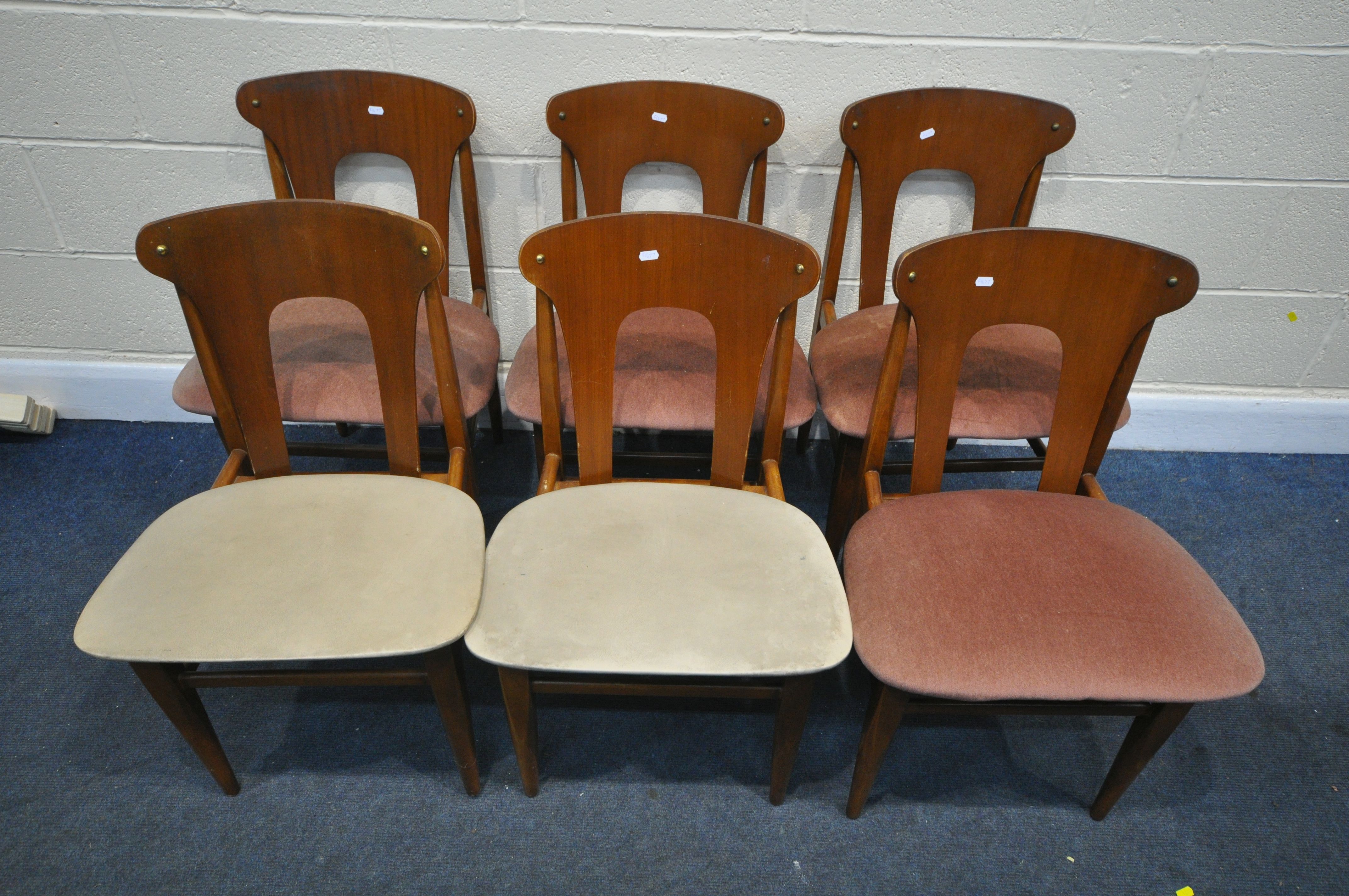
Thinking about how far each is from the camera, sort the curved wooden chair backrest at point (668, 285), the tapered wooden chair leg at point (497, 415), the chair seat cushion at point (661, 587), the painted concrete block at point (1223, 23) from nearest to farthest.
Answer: the chair seat cushion at point (661, 587), the curved wooden chair backrest at point (668, 285), the painted concrete block at point (1223, 23), the tapered wooden chair leg at point (497, 415)

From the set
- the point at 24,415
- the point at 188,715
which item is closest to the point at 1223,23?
the point at 188,715

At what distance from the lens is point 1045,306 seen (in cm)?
118

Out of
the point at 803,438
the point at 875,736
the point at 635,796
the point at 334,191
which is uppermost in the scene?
the point at 334,191

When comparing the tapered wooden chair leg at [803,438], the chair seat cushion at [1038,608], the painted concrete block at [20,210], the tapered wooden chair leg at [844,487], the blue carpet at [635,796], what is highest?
the painted concrete block at [20,210]

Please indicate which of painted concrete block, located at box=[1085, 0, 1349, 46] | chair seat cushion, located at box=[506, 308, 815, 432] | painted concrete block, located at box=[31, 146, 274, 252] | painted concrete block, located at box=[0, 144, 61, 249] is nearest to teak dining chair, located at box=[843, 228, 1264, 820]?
chair seat cushion, located at box=[506, 308, 815, 432]

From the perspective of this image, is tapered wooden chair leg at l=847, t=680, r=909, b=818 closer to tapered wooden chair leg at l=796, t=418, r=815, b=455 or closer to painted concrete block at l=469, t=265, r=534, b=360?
tapered wooden chair leg at l=796, t=418, r=815, b=455

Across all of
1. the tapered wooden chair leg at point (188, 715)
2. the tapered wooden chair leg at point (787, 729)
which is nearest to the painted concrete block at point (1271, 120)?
the tapered wooden chair leg at point (787, 729)

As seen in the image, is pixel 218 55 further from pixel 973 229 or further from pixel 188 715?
pixel 973 229

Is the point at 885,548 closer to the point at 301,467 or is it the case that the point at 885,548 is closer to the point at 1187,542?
the point at 1187,542

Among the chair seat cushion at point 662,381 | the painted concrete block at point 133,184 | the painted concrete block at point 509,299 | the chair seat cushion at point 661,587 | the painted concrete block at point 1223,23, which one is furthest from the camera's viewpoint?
the painted concrete block at point 509,299

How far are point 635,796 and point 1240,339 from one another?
6.03 ft

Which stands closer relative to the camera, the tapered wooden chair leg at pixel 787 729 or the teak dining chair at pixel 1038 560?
the teak dining chair at pixel 1038 560

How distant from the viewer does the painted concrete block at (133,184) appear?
1.72m

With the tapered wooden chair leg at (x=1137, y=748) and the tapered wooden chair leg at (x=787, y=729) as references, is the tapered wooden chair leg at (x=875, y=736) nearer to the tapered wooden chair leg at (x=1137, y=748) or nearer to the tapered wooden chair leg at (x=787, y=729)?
the tapered wooden chair leg at (x=787, y=729)
